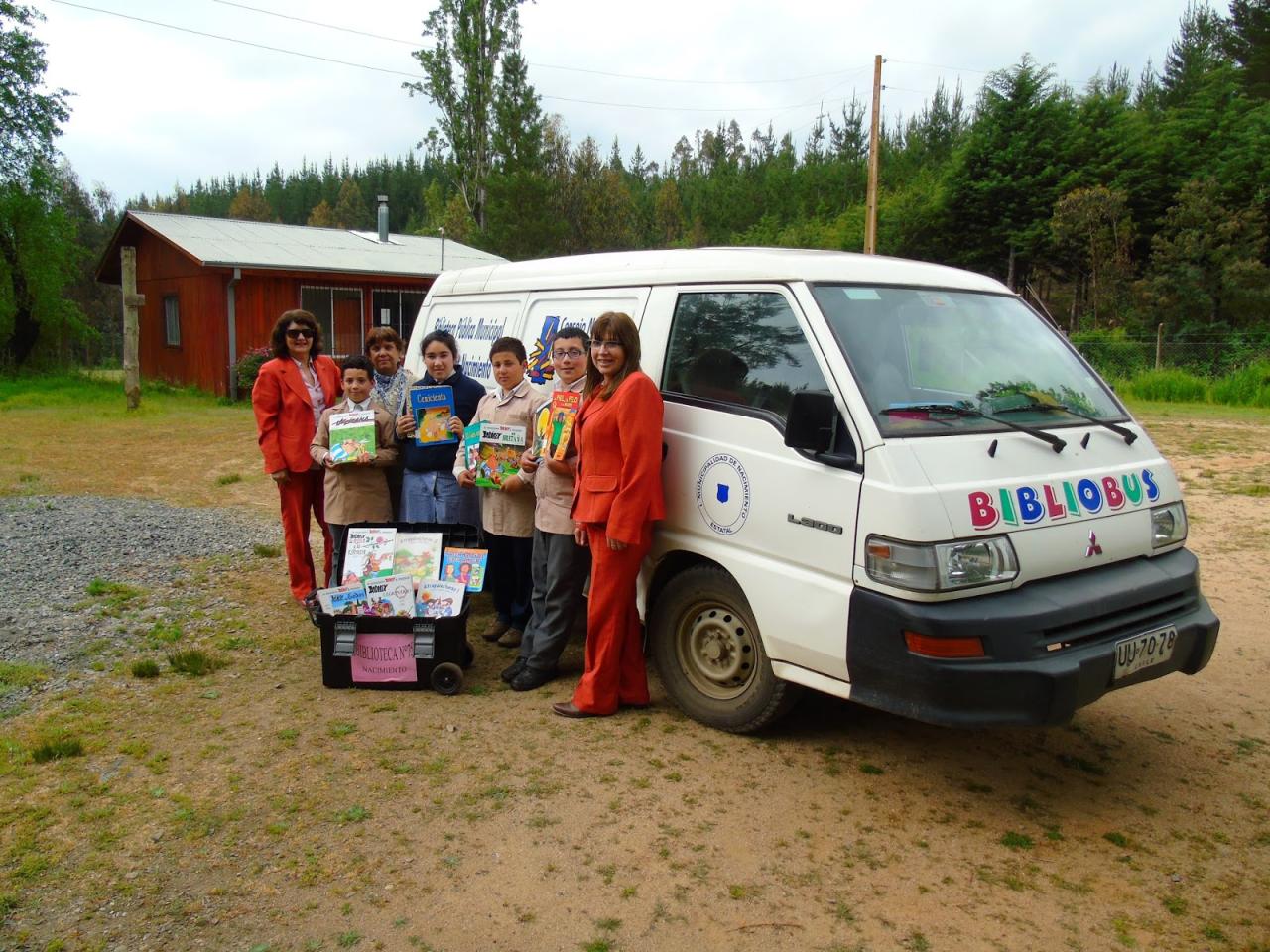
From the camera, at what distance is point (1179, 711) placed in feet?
16.2

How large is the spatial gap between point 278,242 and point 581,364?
22.2m

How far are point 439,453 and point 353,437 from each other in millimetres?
510

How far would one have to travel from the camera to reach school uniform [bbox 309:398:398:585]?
5.82 metres

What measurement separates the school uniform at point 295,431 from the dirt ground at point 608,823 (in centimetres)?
112

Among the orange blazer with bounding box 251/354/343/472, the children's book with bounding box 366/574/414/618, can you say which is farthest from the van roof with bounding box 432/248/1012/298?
the children's book with bounding box 366/574/414/618

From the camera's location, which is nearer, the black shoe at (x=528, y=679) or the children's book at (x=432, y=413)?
the black shoe at (x=528, y=679)

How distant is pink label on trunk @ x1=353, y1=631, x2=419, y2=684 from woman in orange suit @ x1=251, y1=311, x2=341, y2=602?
126 centimetres

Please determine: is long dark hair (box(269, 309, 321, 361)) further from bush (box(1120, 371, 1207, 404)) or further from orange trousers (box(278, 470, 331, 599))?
bush (box(1120, 371, 1207, 404))

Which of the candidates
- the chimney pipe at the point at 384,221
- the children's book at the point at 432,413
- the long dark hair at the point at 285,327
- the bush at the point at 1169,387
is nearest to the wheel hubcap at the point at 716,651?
the children's book at the point at 432,413

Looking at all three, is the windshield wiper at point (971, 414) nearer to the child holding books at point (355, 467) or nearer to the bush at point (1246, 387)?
the child holding books at point (355, 467)

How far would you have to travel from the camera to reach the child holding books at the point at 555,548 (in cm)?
495

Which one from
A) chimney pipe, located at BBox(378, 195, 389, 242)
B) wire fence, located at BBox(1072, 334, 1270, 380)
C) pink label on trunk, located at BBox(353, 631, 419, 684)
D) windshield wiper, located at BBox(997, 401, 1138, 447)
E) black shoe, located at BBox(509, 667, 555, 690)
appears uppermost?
chimney pipe, located at BBox(378, 195, 389, 242)

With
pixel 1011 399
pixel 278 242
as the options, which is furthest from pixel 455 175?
pixel 1011 399

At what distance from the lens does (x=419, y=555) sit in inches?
209
